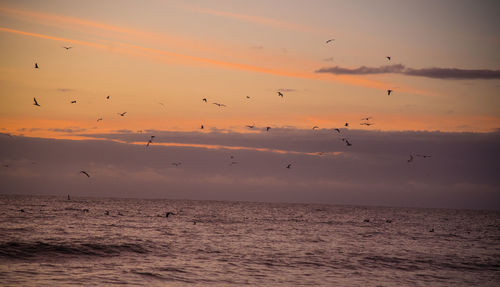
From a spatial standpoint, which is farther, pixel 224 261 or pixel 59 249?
pixel 59 249

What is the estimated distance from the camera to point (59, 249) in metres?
37.6

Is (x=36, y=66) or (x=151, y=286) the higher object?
(x=36, y=66)

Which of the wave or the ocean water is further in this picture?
the wave

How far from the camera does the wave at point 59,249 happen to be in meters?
35.1

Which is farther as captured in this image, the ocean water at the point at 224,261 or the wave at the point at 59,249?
the wave at the point at 59,249

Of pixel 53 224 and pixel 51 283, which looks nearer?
pixel 51 283

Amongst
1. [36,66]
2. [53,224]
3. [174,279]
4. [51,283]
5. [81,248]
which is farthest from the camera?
[53,224]

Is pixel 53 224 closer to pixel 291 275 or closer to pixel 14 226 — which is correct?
pixel 14 226

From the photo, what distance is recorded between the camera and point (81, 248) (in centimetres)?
3862

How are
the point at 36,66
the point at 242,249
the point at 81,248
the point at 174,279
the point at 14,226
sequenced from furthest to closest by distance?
the point at 14,226, the point at 242,249, the point at 81,248, the point at 36,66, the point at 174,279

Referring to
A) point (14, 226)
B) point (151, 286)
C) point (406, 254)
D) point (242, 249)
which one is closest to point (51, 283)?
point (151, 286)

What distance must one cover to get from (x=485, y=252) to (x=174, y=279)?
33.7 m

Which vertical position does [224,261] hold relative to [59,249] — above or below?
below

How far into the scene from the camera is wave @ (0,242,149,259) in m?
35.1
